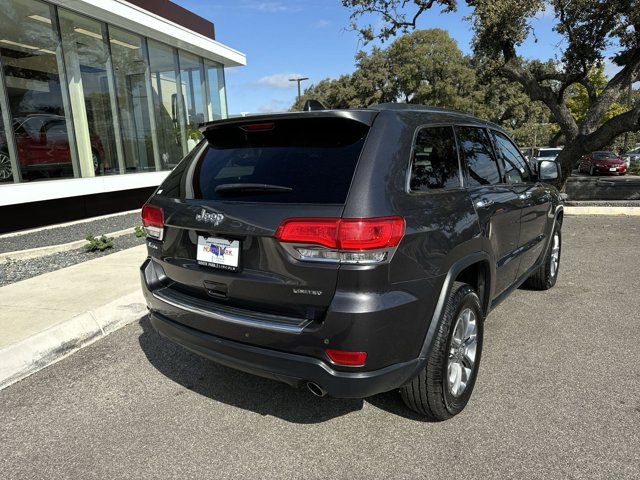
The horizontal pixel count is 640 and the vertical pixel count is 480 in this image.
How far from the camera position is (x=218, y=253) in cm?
258

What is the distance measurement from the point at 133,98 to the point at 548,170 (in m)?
11.1

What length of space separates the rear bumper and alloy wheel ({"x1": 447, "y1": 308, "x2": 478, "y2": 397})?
1.57 ft

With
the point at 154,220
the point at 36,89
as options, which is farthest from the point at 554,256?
the point at 36,89

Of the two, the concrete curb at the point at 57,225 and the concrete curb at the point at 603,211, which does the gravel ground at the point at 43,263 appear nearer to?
the concrete curb at the point at 57,225

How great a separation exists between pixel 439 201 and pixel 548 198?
269cm

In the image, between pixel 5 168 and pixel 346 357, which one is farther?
pixel 5 168

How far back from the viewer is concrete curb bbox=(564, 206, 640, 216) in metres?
10.5

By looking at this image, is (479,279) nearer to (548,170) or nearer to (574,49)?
(548,170)

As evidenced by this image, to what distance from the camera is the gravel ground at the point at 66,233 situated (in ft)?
25.8

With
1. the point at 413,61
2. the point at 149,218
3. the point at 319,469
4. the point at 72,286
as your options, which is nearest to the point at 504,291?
the point at 319,469

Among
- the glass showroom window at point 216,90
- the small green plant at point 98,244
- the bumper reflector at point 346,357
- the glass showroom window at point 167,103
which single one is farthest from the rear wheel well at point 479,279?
the glass showroom window at point 216,90

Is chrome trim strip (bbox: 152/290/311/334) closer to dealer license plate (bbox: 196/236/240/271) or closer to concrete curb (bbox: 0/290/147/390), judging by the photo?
dealer license plate (bbox: 196/236/240/271)

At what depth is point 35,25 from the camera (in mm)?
9797

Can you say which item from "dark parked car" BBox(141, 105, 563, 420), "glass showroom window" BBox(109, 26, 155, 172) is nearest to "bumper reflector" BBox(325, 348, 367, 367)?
"dark parked car" BBox(141, 105, 563, 420)
